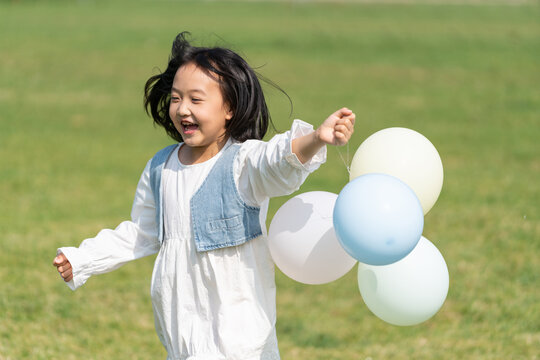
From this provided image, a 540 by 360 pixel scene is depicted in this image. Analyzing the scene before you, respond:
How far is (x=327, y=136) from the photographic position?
91.4 inches

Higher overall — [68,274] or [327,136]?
[327,136]

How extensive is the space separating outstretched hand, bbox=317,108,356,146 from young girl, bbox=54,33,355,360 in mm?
243

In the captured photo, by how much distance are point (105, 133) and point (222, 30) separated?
35.2 ft

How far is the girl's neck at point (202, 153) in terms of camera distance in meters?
2.81

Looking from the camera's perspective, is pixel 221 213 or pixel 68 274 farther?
pixel 68 274

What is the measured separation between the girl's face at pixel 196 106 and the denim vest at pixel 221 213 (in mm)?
124

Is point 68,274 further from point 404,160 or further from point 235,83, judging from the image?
point 404,160

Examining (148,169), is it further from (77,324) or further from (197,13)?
(197,13)

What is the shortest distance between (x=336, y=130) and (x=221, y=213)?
57 centimetres

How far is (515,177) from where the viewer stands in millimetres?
7930

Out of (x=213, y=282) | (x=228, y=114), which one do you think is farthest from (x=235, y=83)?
(x=213, y=282)

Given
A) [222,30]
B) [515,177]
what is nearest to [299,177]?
[515,177]

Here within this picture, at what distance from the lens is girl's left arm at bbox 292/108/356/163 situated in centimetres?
231

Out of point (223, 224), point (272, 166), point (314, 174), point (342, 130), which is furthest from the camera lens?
point (314, 174)
